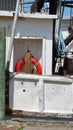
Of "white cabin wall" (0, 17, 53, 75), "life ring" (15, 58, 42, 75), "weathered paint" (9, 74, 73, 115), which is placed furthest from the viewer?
"white cabin wall" (0, 17, 53, 75)

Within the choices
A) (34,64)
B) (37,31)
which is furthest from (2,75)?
(37,31)

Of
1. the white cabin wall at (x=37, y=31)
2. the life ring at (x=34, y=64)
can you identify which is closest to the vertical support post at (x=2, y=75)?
Result: the life ring at (x=34, y=64)

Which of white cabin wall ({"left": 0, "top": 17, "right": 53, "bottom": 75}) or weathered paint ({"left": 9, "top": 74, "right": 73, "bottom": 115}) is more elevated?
white cabin wall ({"left": 0, "top": 17, "right": 53, "bottom": 75})

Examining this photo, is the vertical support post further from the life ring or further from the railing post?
the life ring

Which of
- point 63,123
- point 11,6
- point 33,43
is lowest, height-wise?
point 63,123

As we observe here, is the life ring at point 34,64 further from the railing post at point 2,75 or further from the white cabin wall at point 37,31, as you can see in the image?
the railing post at point 2,75

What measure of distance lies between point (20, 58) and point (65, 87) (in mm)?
4960

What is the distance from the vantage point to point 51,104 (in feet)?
33.7

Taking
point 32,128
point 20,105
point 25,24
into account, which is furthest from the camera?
point 25,24

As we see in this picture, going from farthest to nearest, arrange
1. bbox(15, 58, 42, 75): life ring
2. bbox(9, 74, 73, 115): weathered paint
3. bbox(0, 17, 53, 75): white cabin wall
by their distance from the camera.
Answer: bbox(0, 17, 53, 75): white cabin wall < bbox(15, 58, 42, 75): life ring < bbox(9, 74, 73, 115): weathered paint

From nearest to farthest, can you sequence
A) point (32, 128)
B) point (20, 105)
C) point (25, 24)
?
point (32, 128) < point (20, 105) < point (25, 24)

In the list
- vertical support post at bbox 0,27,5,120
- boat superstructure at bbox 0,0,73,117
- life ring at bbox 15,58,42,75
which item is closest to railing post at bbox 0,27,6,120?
vertical support post at bbox 0,27,5,120

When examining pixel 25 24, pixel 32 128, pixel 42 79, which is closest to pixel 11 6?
pixel 25 24

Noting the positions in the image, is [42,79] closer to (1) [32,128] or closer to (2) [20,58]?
(1) [32,128]
